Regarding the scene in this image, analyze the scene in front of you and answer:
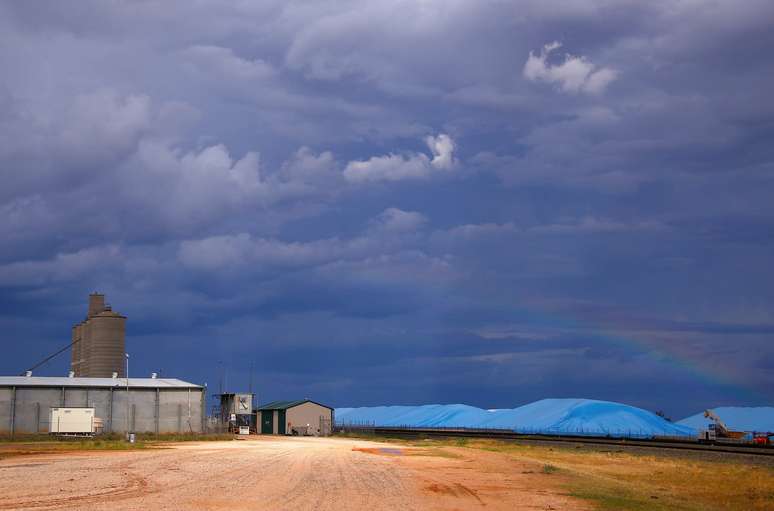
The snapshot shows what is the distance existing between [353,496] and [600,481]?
1352 cm

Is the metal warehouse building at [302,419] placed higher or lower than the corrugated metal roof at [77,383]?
lower

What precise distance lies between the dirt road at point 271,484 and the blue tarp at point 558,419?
2606 inches

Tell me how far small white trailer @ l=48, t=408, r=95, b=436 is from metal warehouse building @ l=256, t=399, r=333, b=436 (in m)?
36.4

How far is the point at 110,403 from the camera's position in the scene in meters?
79.8

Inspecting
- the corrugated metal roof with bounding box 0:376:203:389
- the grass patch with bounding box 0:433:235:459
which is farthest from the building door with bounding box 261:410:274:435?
the grass patch with bounding box 0:433:235:459

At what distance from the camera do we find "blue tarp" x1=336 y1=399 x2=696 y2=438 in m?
113

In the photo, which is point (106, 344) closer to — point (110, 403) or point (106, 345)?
point (106, 345)

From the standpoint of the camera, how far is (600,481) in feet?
109

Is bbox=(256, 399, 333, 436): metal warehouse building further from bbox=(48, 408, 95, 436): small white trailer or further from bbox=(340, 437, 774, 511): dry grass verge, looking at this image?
bbox=(340, 437, 774, 511): dry grass verge

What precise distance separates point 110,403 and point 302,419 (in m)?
32.5

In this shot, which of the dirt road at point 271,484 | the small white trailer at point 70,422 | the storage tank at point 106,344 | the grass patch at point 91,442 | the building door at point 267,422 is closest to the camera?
the dirt road at point 271,484

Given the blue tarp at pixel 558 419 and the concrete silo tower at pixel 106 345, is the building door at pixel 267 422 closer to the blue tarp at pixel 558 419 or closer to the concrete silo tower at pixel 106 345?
the concrete silo tower at pixel 106 345

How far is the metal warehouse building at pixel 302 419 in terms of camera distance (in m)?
106

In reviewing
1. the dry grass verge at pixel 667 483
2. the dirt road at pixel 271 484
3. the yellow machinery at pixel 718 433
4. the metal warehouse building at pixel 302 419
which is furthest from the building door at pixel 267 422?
the dirt road at pixel 271 484
